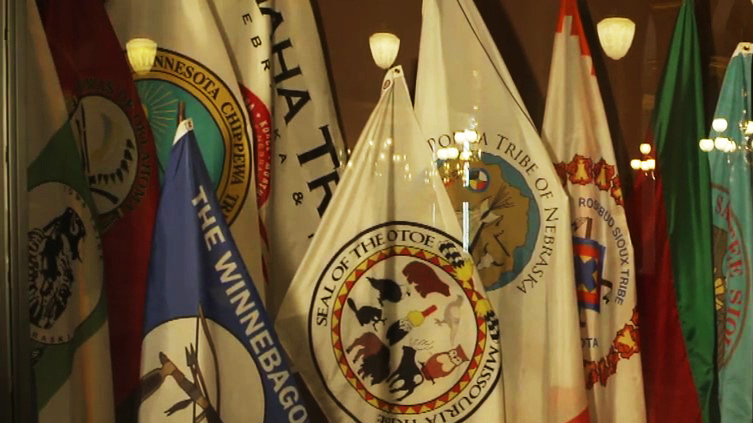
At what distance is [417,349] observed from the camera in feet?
6.86

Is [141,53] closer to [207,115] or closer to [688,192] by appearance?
[207,115]

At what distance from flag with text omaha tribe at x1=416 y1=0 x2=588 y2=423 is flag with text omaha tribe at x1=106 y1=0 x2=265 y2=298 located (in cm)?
41

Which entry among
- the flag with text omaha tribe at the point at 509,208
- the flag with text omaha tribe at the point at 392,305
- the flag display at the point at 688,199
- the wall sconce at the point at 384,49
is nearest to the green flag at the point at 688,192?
the flag display at the point at 688,199

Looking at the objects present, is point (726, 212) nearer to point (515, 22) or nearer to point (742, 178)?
point (742, 178)

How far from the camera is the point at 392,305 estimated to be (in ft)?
6.89

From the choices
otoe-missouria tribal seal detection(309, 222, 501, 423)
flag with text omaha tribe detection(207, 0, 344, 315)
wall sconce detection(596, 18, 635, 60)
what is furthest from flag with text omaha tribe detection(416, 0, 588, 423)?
wall sconce detection(596, 18, 635, 60)

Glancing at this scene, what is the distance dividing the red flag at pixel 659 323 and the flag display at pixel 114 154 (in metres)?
1.13

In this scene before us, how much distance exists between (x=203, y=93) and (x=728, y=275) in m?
1.24

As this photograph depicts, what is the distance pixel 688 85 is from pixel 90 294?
142 centimetres

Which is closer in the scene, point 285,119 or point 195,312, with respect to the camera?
point 195,312

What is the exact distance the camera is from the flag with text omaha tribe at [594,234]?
2254 mm

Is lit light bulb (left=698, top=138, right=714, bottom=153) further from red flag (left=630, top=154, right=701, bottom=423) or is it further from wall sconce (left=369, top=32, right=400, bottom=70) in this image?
wall sconce (left=369, top=32, right=400, bottom=70)

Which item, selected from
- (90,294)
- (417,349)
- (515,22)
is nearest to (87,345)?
(90,294)

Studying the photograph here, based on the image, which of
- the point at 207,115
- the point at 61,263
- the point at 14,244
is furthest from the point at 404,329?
the point at 14,244
